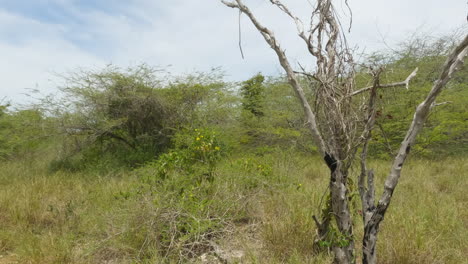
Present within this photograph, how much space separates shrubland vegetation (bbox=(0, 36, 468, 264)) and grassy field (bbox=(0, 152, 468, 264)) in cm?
2

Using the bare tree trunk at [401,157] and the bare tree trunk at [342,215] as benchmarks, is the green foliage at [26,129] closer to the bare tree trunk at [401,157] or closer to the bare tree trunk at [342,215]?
the bare tree trunk at [342,215]

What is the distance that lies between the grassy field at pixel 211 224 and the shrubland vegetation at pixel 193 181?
15 millimetres

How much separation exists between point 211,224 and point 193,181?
3.21 feet

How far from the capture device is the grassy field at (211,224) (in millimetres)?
2904

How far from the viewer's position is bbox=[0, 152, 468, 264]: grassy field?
290 centimetres

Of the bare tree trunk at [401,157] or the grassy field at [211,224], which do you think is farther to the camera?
the grassy field at [211,224]

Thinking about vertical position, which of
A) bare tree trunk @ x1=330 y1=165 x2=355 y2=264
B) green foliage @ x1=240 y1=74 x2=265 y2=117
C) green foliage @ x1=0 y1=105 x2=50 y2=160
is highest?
green foliage @ x1=240 y1=74 x2=265 y2=117

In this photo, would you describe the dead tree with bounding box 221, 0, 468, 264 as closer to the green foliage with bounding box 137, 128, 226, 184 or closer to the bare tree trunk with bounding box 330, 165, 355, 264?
the bare tree trunk with bounding box 330, 165, 355, 264

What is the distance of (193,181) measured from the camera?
4039 mm

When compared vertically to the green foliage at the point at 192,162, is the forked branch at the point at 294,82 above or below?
above

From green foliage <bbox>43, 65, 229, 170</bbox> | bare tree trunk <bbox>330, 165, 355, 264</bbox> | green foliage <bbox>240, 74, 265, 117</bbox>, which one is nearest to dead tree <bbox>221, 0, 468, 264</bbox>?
bare tree trunk <bbox>330, 165, 355, 264</bbox>

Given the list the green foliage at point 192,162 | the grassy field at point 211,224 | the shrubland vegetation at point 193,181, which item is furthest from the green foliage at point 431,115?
the green foliage at point 192,162

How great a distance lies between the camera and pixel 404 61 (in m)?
9.86

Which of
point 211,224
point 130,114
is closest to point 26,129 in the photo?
point 130,114
